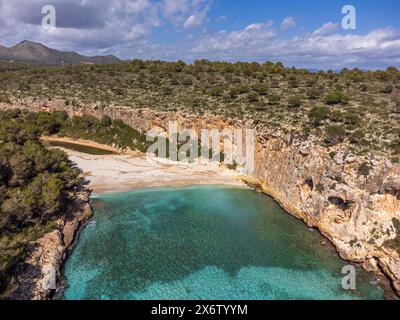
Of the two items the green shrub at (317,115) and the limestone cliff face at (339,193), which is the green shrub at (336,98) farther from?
the limestone cliff face at (339,193)

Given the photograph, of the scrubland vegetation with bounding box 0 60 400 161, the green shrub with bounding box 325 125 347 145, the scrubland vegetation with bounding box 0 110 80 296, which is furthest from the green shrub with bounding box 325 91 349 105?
the scrubland vegetation with bounding box 0 110 80 296

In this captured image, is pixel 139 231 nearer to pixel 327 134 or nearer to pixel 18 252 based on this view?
pixel 18 252

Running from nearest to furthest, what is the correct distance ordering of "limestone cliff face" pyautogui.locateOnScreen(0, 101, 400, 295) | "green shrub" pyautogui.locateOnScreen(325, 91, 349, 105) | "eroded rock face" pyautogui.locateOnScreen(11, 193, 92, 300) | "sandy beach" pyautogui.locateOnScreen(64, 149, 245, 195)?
"eroded rock face" pyautogui.locateOnScreen(11, 193, 92, 300) < "limestone cliff face" pyautogui.locateOnScreen(0, 101, 400, 295) < "sandy beach" pyautogui.locateOnScreen(64, 149, 245, 195) < "green shrub" pyautogui.locateOnScreen(325, 91, 349, 105)

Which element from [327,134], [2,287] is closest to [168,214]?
[2,287]

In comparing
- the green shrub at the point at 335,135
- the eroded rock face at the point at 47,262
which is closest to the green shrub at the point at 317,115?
the green shrub at the point at 335,135

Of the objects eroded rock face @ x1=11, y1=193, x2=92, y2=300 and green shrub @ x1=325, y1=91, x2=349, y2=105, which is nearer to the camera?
eroded rock face @ x1=11, y1=193, x2=92, y2=300

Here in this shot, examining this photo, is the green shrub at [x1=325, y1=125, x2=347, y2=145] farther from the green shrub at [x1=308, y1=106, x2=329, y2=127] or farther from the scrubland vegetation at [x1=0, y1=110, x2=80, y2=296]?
the scrubland vegetation at [x1=0, y1=110, x2=80, y2=296]

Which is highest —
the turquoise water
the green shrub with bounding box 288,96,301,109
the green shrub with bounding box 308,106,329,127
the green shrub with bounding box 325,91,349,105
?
the green shrub with bounding box 325,91,349,105

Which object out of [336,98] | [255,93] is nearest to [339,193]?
[336,98]
